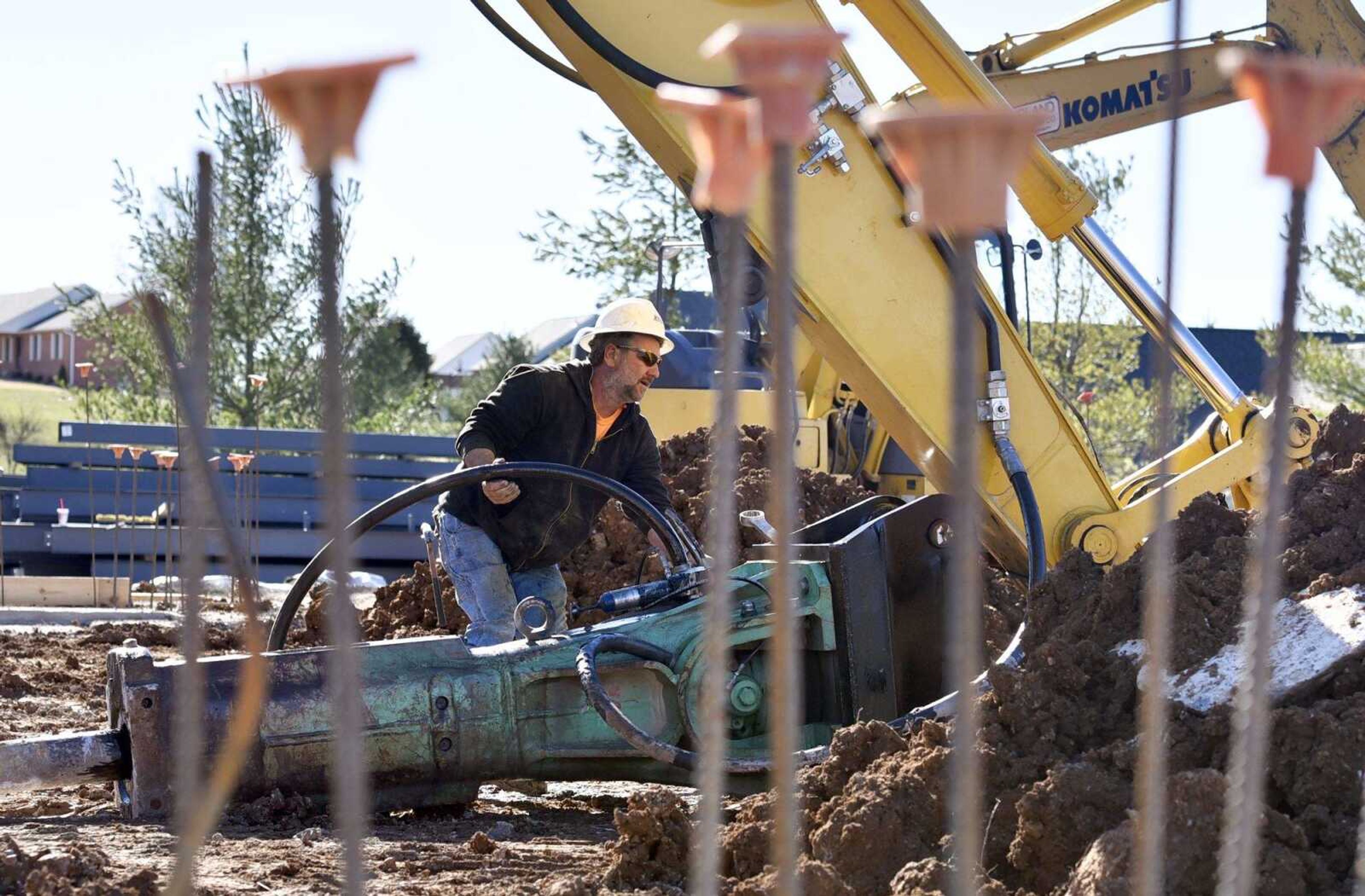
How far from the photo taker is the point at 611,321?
17.2ft

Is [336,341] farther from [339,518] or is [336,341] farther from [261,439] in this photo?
[261,439]

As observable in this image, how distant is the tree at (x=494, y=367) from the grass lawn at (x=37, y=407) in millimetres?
6892

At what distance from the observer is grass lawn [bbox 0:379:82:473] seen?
1260 inches

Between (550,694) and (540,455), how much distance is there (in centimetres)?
116

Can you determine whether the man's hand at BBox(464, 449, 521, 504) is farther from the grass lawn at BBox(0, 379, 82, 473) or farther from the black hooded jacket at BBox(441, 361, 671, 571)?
the grass lawn at BBox(0, 379, 82, 473)

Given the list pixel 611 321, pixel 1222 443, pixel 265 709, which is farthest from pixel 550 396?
pixel 1222 443

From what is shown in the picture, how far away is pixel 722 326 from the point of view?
162cm

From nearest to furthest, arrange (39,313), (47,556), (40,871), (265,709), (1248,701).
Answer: (1248,701), (40,871), (265,709), (47,556), (39,313)

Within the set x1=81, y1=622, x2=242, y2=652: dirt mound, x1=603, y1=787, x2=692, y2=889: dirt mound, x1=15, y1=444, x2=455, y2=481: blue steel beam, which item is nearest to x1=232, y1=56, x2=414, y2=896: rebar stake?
x1=603, y1=787, x2=692, y2=889: dirt mound

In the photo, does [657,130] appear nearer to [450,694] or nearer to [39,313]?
[450,694]

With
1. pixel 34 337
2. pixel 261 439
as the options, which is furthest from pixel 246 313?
pixel 34 337

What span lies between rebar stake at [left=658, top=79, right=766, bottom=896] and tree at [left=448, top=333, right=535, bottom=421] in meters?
25.9

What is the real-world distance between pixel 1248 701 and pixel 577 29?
414 centimetres

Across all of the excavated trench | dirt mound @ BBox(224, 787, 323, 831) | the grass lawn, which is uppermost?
the grass lawn
